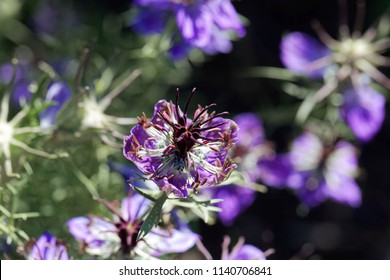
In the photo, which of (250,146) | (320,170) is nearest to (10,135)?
(250,146)

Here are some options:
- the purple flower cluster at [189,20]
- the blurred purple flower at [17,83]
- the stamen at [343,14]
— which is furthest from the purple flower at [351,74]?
the blurred purple flower at [17,83]

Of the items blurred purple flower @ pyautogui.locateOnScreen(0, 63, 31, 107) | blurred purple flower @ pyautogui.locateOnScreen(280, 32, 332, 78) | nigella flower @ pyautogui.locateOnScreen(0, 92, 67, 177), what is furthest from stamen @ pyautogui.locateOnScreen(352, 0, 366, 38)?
blurred purple flower @ pyautogui.locateOnScreen(0, 63, 31, 107)

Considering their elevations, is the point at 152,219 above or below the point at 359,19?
below

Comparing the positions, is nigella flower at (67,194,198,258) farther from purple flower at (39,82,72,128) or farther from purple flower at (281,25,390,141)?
purple flower at (281,25,390,141)

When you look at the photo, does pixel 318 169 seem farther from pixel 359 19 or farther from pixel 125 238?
pixel 125 238

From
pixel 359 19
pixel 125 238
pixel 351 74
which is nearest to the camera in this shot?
pixel 125 238

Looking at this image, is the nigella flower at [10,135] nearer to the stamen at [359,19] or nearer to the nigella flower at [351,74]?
the nigella flower at [351,74]
